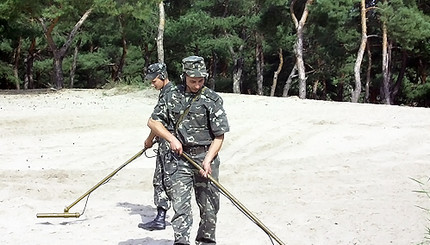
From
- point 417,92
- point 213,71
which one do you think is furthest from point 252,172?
point 213,71

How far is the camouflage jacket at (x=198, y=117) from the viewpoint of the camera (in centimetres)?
433

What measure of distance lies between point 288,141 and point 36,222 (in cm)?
→ 525

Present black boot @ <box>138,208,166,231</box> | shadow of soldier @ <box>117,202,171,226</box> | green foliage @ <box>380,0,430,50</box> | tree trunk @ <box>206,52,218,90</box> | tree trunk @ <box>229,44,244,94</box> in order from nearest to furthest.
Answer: black boot @ <box>138,208,166,231</box>, shadow of soldier @ <box>117,202,171,226</box>, green foliage @ <box>380,0,430,50</box>, tree trunk @ <box>229,44,244,94</box>, tree trunk @ <box>206,52,218,90</box>

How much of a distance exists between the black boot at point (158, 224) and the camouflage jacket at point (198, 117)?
173 cm

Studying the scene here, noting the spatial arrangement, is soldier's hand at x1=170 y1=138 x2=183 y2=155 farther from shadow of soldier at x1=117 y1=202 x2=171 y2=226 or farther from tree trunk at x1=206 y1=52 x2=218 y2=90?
tree trunk at x1=206 y1=52 x2=218 y2=90

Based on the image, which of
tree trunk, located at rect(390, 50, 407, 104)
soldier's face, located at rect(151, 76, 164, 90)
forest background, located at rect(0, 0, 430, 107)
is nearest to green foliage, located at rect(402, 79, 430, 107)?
forest background, located at rect(0, 0, 430, 107)

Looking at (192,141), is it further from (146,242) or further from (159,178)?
(159,178)

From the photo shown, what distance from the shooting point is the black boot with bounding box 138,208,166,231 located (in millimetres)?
5805

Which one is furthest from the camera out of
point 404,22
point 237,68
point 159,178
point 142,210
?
point 237,68

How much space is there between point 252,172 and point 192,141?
427cm

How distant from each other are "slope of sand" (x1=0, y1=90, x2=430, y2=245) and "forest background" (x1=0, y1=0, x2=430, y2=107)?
6866mm

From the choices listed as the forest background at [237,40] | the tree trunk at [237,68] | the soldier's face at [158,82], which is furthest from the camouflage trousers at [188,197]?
the tree trunk at [237,68]

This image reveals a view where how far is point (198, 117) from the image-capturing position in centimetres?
434

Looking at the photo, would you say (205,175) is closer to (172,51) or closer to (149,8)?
(149,8)
